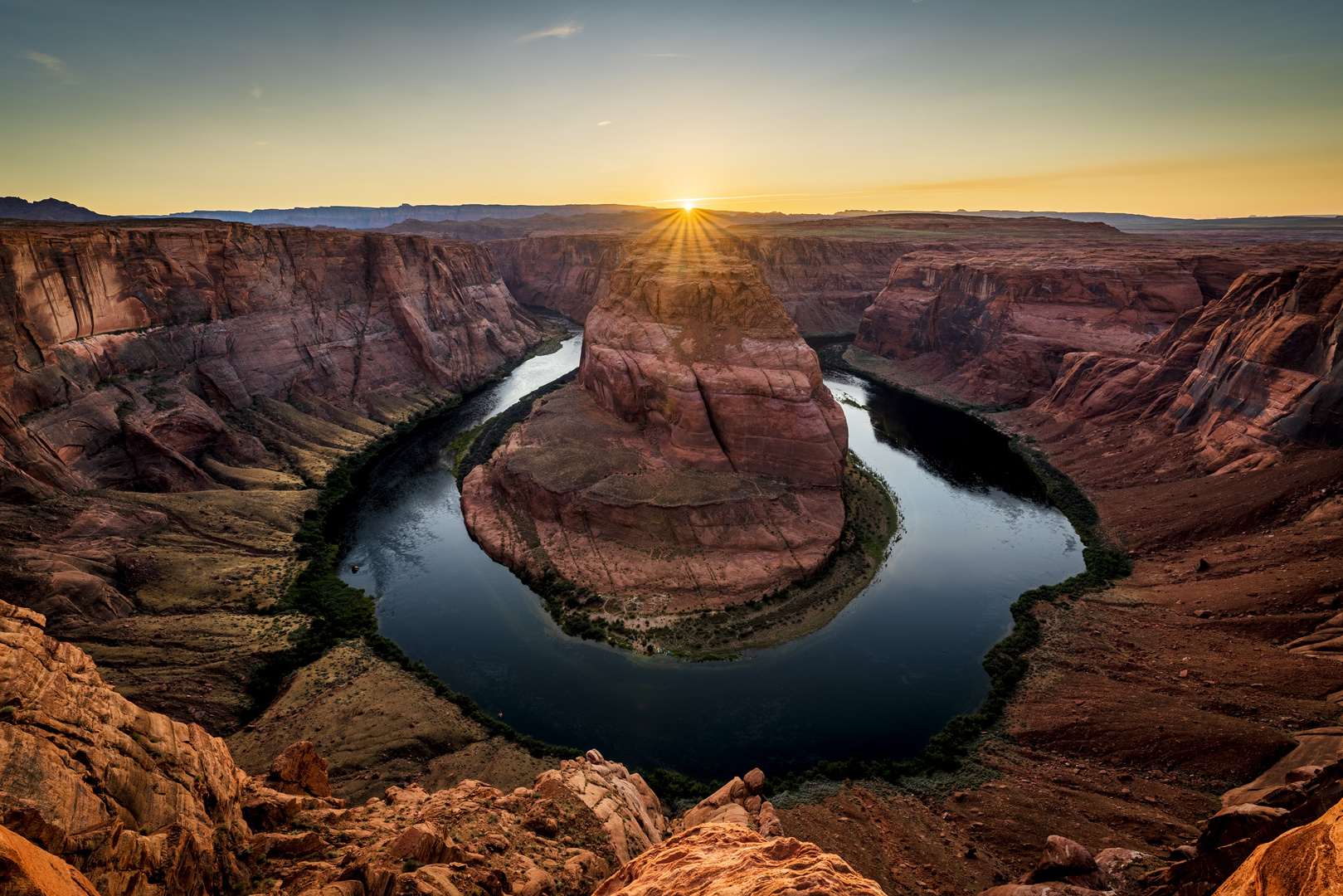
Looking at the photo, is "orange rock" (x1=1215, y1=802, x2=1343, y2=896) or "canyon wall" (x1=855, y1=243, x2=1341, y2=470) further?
"canyon wall" (x1=855, y1=243, x2=1341, y2=470)

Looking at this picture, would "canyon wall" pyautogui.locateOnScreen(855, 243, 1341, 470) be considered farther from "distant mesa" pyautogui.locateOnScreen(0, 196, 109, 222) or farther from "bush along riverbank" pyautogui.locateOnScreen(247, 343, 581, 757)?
"distant mesa" pyautogui.locateOnScreen(0, 196, 109, 222)

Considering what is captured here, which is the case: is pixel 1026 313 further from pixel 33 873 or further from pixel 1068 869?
pixel 33 873

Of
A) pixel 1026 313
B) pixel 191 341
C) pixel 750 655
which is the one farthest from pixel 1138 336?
pixel 191 341

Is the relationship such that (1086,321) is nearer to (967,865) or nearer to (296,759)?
(967,865)

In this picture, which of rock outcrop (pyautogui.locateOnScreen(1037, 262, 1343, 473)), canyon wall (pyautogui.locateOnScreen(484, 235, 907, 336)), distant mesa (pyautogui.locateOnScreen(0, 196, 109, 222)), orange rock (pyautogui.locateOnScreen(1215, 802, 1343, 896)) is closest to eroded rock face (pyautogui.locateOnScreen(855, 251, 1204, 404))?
rock outcrop (pyautogui.locateOnScreen(1037, 262, 1343, 473))

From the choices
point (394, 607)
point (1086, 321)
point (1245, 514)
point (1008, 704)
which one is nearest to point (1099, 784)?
point (1008, 704)

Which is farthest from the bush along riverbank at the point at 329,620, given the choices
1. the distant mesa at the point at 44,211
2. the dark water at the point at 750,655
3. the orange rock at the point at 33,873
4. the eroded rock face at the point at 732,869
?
the distant mesa at the point at 44,211
